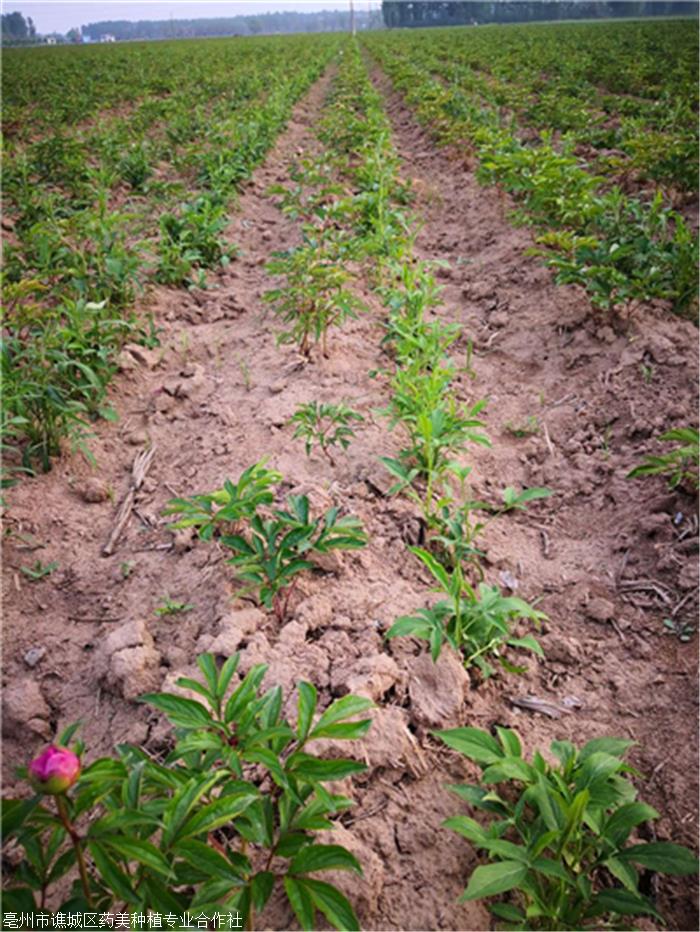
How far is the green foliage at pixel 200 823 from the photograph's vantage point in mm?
1009

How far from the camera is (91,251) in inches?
179

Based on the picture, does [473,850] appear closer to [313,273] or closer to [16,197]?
[313,273]

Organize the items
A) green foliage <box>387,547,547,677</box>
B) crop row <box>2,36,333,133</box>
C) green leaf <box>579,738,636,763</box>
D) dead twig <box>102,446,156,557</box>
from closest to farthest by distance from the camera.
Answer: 1. green leaf <box>579,738,636,763</box>
2. green foliage <box>387,547,547,677</box>
3. dead twig <box>102,446,156,557</box>
4. crop row <box>2,36,333,133</box>

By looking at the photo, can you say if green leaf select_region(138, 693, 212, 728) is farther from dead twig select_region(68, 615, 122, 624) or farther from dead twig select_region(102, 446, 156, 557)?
dead twig select_region(102, 446, 156, 557)

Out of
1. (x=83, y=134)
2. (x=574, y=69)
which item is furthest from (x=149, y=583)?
(x=574, y=69)

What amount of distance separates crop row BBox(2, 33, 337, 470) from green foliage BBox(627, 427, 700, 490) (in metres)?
2.31

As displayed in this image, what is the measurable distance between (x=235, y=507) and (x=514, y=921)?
1256 millimetres

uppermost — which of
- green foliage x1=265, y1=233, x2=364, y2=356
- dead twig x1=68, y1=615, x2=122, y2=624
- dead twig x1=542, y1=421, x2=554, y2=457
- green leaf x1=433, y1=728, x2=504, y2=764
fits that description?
green foliage x1=265, y1=233, x2=364, y2=356

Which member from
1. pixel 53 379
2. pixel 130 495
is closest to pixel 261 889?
pixel 130 495

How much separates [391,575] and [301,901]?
3.79 ft

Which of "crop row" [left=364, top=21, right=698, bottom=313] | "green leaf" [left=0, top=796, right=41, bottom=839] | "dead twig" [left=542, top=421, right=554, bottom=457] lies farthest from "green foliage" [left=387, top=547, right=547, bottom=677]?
"crop row" [left=364, top=21, right=698, bottom=313]

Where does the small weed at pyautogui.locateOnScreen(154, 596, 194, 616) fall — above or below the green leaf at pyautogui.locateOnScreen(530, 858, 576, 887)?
above

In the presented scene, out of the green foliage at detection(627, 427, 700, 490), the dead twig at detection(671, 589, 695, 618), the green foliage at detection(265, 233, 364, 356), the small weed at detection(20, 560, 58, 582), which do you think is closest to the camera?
the dead twig at detection(671, 589, 695, 618)

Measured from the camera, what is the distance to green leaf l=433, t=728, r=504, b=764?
4.68 ft
